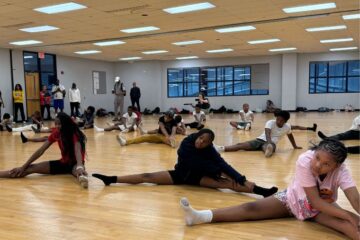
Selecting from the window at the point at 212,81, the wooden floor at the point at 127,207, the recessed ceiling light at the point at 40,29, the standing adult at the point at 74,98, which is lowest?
the wooden floor at the point at 127,207

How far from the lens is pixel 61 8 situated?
7906 mm

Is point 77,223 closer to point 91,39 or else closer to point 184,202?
point 184,202

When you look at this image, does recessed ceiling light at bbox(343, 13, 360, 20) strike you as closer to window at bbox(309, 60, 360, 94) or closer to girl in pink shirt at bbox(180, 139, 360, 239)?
girl in pink shirt at bbox(180, 139, 360, 239)

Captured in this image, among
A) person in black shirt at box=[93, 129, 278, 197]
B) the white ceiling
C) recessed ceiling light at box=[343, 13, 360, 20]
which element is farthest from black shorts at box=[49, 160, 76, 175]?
recessed ceiling light at box=[343, 13, 360, 20]

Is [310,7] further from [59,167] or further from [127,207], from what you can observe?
[127,207]

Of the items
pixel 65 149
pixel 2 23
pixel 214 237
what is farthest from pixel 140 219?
pixel 2 23

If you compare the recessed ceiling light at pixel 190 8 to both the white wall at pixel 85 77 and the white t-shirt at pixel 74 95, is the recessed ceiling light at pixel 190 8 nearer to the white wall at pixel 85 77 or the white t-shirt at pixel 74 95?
the white t-shirt at pixel 74 95

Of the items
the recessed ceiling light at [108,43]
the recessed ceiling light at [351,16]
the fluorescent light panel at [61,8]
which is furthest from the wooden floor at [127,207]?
the recessed ceiling light at [108,43]

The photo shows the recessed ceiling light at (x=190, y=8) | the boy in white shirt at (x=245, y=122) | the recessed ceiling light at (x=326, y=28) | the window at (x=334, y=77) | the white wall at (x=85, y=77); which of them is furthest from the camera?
the window at (x=334, y=77)

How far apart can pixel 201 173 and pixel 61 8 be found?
6145 mm

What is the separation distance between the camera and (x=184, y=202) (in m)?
2.38

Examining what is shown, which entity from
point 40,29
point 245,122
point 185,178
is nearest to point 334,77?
point 245,122

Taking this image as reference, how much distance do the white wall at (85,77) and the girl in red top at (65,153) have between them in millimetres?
13247

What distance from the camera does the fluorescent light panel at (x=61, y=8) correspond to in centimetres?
766
